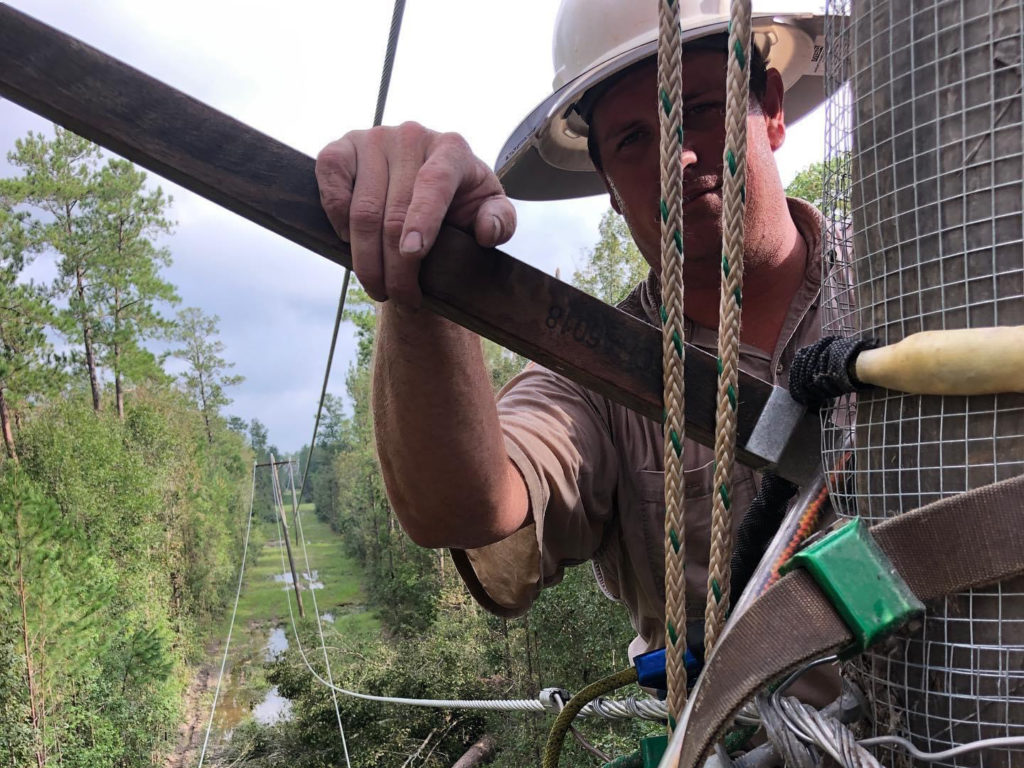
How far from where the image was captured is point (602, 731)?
547 inches

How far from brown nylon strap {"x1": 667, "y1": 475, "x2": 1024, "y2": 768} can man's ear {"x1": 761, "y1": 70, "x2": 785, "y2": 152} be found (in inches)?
53.7

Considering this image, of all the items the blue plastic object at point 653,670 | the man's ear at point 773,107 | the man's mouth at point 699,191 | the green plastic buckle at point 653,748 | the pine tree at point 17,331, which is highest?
the pine tree at point 17,331

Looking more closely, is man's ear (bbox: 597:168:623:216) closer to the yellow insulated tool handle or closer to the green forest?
the yellow insulated tool handle

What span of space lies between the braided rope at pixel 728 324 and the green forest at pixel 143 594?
11975 mm

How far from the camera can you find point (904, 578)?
0.65m

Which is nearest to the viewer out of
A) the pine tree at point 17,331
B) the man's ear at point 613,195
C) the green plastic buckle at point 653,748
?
the green plastic buckle at point 653,748

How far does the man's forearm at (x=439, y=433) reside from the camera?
3.80ft

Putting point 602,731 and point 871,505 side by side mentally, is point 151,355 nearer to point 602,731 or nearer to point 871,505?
point 602,731

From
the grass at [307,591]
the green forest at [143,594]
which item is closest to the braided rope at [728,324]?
the green forest at [143,594]

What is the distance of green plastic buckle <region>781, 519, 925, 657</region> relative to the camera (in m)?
0.62

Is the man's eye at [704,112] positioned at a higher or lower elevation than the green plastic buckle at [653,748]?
→ higher

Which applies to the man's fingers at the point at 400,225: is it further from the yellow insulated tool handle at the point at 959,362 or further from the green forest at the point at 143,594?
the green forest at the point at 143,594

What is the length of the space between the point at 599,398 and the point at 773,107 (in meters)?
0.84

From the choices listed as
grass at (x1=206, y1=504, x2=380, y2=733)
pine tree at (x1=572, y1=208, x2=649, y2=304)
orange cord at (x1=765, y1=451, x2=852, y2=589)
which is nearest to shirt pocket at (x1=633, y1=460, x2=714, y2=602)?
orange cord at (x1=765, y1=451, x2=852, y2=589)
